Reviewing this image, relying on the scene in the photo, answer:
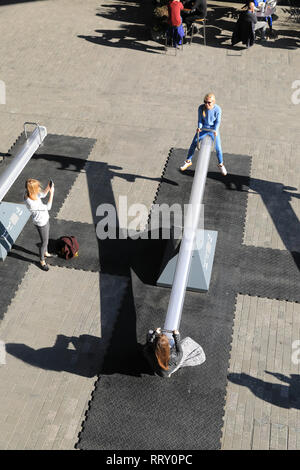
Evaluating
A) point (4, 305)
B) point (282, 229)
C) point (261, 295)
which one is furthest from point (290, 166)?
point (4, 305)

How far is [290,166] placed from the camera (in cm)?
1186

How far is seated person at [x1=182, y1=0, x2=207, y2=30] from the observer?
15945 millimetres

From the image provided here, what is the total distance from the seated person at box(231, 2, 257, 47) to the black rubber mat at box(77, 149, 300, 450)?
711cm

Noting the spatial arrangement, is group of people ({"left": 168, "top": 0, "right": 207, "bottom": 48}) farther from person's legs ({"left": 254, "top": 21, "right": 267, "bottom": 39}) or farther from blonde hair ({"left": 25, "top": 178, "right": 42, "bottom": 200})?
blonde hair ({"left": 25, "top": 178, "right": 42, "bottom": 200})

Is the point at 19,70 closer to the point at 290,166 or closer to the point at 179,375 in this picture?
the point at 290,166

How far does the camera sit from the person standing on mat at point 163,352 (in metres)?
6.88

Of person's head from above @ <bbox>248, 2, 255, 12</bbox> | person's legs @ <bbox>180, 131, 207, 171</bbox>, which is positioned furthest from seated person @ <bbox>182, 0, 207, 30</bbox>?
person's legs @ <bbox>180, 131, 207, 171</bbox>

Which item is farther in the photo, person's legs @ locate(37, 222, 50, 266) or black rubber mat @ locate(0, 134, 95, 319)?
black rubber mat @ locate(0, 134, 95, 319)

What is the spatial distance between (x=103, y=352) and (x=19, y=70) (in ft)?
35.0

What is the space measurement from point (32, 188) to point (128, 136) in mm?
5064

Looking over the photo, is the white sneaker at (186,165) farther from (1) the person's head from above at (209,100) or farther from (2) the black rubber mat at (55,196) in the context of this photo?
(2) the black rubber mat at (55,196)

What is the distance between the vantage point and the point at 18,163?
32.9 ft

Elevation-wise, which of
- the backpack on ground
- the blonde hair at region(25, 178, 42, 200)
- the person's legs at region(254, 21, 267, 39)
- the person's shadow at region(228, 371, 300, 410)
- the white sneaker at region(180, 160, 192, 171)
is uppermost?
the blonde hair at region(25, 178, 42, 200)

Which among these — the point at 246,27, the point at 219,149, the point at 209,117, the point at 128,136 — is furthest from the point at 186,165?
the point at 246,27
